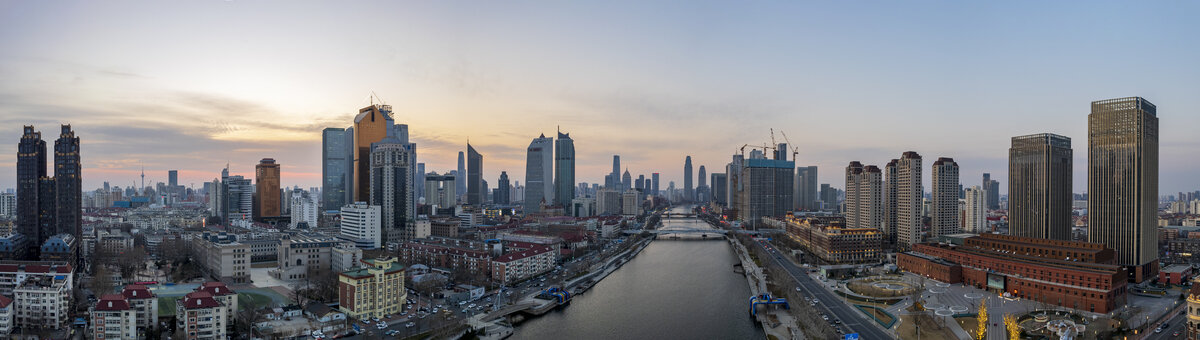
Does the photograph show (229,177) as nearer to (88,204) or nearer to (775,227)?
(88,204)

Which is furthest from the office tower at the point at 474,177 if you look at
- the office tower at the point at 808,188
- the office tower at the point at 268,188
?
the office tower at the point at 808,188

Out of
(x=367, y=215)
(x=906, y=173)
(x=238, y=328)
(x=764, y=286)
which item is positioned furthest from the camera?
(x=906, y=173)

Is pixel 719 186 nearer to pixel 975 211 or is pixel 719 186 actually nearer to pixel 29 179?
pixel 975 211

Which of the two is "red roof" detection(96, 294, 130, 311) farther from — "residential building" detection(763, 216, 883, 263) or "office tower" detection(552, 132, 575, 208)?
"office tower" detection(552, 132, 575, 208)

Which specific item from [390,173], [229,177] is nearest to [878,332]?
[390,173]

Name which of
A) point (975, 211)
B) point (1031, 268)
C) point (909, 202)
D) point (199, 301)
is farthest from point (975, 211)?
point (199, 301)

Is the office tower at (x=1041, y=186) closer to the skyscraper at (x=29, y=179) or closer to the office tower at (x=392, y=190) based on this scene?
the office tower at (x=392, y=190)

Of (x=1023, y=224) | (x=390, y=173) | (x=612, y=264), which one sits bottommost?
(x=612, y=264)
